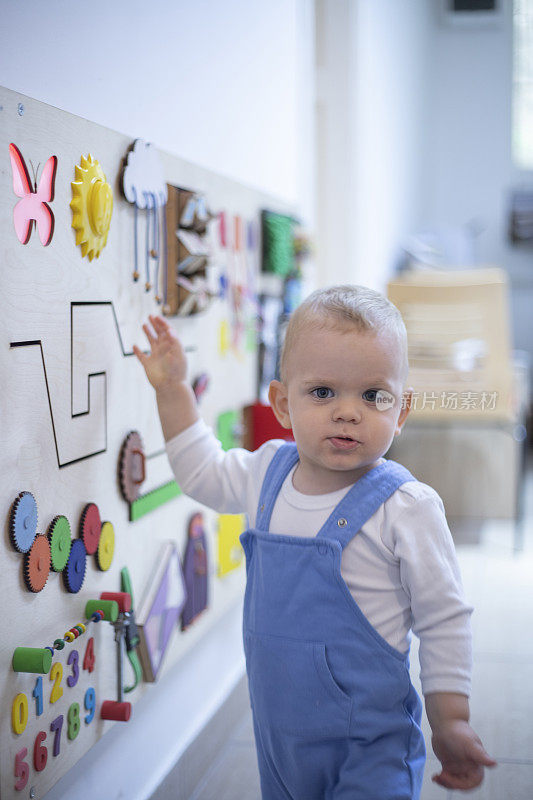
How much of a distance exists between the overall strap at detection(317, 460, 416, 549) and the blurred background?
0.25m

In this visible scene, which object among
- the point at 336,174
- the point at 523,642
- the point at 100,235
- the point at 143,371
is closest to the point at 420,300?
the point at 336,174

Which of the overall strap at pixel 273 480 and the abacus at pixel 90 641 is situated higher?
the overall strap at pixel 273 480

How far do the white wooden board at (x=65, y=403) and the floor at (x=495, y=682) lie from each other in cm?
28

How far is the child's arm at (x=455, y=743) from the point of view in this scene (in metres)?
0.82

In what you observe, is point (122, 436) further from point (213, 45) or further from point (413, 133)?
point (413, 133)

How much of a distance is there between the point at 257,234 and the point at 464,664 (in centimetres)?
99

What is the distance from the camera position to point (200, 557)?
4.47 ft

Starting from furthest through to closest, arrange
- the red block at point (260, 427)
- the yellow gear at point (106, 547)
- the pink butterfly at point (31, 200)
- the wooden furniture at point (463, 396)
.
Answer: the wooden furniture at point (463, 396)
the red block at point (260, 427)
the yellow gear at point (106, 547)
the pink butterfly at point (31, 200)

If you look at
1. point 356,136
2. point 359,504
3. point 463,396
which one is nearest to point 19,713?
point 359,504

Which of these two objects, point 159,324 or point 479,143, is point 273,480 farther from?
point 479,143

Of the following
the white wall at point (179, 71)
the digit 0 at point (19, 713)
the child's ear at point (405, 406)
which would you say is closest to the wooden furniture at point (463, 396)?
the white wall at point (179, 71)

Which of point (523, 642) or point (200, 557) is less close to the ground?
point (200, 557)

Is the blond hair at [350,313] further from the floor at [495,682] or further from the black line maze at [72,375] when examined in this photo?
the floor at [495,682]

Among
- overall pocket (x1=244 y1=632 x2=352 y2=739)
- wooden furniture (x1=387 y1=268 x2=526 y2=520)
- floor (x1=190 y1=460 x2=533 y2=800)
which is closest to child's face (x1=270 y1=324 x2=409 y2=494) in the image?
overall pocket (x1=244 y1=632 x2=352 y2=739)
